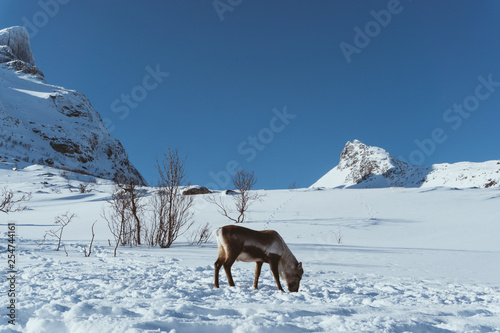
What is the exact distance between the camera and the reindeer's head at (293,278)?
397 cm

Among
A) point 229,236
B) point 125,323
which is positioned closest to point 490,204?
point 229,236

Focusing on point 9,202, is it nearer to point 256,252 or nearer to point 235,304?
point 256,252

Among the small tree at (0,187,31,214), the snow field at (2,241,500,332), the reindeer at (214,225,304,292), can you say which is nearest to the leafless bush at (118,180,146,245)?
the small tree at (0,187,31,214)

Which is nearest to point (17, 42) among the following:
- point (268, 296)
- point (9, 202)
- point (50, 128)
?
point (50, 128)

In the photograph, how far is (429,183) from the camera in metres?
163

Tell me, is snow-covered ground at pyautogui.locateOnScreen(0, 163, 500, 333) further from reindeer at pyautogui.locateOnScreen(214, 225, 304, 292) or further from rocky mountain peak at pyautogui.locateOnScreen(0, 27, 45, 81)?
rocky mountain peak at pyautogui.locateOnScreen(0, 27, 45, 81)

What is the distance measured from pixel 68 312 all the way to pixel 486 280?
7140mm

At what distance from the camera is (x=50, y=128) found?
280 feet

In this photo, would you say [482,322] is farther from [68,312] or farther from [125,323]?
[68,312]

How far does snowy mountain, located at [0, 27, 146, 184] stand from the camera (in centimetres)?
7275

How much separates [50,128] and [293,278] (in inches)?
4051

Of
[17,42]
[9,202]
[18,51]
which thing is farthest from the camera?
[17,42]

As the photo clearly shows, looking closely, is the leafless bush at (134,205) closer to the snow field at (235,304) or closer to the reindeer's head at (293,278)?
the snow field at (235,304)

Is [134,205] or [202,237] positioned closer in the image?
[134,205]
